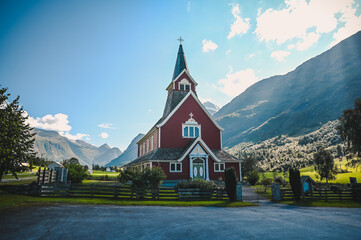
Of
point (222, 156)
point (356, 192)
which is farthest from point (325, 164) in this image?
point (222, 156)

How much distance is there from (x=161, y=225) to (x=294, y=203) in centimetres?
1513

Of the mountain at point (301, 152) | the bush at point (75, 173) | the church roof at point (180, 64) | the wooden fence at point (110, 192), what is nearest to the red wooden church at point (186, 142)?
the church roof at point (180, 64)

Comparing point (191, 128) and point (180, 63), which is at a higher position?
point (180, 63)

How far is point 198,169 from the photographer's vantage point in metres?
31.6

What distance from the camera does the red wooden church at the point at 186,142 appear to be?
31.0 m

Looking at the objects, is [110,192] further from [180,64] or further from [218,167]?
[180,64]

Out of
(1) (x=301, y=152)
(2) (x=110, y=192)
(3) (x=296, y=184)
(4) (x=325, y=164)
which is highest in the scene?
(1) (x=301, y=152)

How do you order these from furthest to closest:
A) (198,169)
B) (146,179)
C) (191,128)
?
(191,128) < (198,169) < (146,179)

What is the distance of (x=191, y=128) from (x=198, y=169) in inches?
253

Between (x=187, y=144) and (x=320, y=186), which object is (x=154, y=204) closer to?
(x=187, y=144)

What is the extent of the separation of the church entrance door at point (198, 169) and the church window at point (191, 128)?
4.31 m

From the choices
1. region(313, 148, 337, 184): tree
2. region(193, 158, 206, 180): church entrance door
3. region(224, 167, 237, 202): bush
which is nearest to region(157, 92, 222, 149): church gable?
region(193, 158, 206, 180): church entrance door

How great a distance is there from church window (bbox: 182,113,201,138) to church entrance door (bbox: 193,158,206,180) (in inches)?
170

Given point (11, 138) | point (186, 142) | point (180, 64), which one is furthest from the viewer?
point (180, 64)
